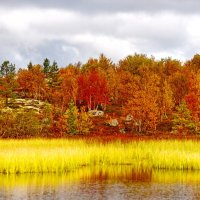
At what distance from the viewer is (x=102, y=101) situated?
104m

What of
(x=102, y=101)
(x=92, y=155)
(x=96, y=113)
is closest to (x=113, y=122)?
(x=96, y=113)

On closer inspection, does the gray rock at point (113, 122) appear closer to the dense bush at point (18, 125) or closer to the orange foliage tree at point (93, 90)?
the orange foliage tree at point (93, 90)

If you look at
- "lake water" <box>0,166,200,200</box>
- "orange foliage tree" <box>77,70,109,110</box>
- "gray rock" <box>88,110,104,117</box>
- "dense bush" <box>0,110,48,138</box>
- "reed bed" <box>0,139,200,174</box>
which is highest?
"orange foliage tree" <box>77,70,109,110</box>

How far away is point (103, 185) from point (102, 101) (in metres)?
78.6

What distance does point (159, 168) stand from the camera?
3231 cm

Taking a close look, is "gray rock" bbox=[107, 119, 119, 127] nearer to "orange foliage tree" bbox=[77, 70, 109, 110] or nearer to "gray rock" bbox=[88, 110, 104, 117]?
"gray rock" bbox=[88, 110, 104, 117]

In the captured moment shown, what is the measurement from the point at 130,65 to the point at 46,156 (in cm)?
10749

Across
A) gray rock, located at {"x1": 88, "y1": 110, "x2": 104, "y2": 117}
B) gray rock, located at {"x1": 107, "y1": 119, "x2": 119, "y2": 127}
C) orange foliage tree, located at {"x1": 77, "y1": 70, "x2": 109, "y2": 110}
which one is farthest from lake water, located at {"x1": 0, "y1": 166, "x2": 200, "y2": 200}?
orange foliage tree, located at {"x1": 77, "y1": 70, "x2": 109, "y2": 110}

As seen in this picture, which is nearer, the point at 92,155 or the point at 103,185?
the point at 103,185

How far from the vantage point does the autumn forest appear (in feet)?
252

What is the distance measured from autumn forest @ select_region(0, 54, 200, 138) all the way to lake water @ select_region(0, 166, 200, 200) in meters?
33.1

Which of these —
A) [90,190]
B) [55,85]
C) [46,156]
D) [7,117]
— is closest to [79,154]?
[46,156]

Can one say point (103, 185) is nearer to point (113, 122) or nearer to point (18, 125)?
point (18, 125)

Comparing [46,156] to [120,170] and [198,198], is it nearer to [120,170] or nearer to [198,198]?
[120,170]
